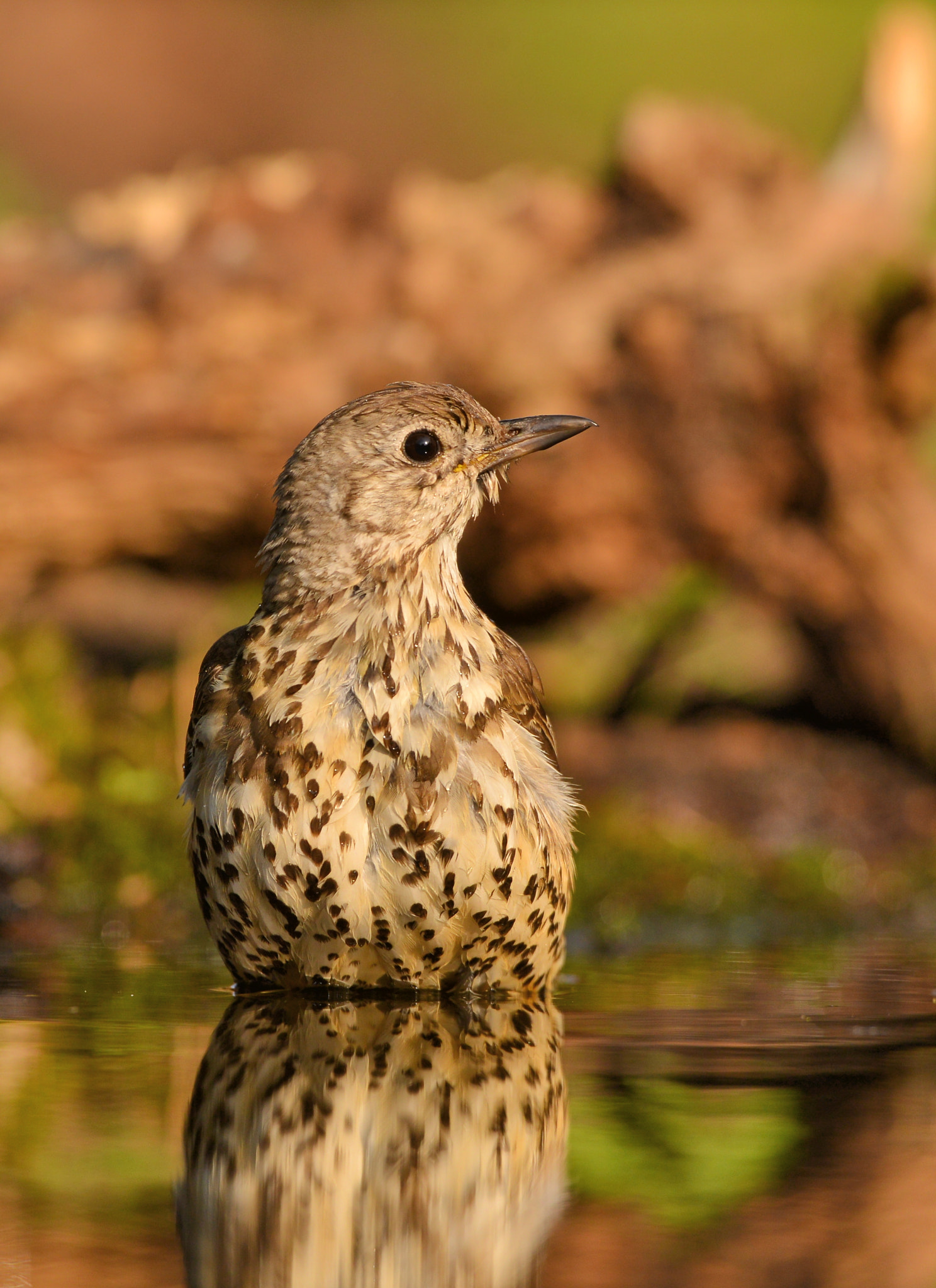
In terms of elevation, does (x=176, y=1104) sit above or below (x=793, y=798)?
below

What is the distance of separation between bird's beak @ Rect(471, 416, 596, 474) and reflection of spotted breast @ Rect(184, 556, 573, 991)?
414 mm

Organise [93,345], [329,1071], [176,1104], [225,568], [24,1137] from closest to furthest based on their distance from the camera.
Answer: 1. [24,1137]
2. [176,1104]
3. [329,1071]
4. [93,345]
5. [225,568]

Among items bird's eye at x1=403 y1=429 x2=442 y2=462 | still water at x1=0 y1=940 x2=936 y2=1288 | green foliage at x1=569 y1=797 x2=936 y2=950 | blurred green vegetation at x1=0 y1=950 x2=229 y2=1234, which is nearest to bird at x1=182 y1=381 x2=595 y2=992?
bird's eye at x1=403 y1=429 x2=442 y2=462

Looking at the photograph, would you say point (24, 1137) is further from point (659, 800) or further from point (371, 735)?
point (659, 800)

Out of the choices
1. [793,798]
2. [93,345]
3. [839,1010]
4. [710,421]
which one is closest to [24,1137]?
[839,1010]

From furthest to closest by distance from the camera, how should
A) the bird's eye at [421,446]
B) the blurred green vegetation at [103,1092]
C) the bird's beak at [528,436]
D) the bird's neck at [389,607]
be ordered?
the bird's beak at [528,436] < the bird's eye at [421,446] < the bird's neck at [389,607] < the blurred green vegetation at [103,1092]

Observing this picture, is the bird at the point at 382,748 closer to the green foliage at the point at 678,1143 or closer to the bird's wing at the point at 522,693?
the bird's wing at the point at 522,693

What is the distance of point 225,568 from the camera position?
8.41 metres

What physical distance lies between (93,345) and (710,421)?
9.30 ft

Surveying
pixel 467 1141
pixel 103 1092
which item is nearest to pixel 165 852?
pixel 103 1092

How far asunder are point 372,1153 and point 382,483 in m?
2.27

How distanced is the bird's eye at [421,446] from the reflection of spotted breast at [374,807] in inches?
13.2

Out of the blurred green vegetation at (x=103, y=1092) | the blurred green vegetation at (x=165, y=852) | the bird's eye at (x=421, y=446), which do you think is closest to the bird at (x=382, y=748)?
the bird's eye at (x=421, y=446)

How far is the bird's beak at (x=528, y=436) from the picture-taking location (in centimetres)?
469
